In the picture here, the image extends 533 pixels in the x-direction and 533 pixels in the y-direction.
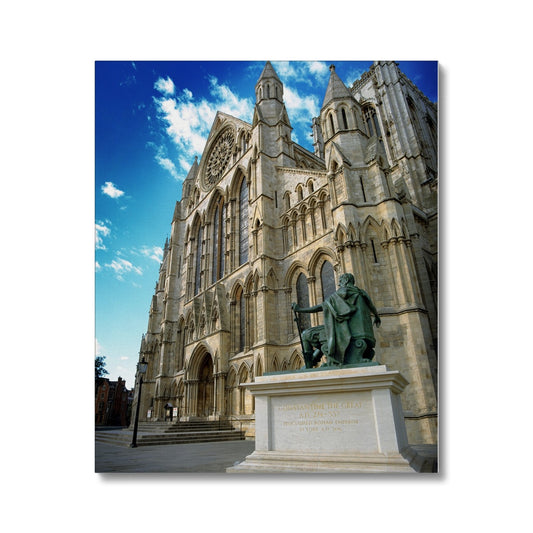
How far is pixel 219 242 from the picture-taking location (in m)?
21.3

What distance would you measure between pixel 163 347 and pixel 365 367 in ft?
66.8

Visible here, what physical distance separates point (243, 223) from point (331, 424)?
52.2 feet

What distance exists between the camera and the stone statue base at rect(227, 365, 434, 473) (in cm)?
409

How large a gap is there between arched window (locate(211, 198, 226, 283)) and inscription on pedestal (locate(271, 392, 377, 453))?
52.3 ft

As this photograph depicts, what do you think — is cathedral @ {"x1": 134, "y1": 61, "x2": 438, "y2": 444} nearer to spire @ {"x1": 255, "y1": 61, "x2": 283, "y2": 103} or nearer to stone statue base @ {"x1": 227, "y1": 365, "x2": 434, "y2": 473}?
spire @ {"x1": 255, "y1": 61, "x2": 283, "y2": 103}

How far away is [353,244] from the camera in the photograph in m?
10.2

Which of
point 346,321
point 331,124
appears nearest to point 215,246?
point 331,124

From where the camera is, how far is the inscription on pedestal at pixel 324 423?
4.20 metres

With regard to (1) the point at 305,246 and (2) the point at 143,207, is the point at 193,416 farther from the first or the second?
(2) the point at 143,207

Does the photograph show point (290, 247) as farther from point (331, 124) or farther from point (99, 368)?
point (99, 368)

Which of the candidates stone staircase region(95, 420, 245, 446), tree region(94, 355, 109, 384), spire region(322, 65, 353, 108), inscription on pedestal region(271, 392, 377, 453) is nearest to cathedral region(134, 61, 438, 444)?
spire region(322, 65, 353, 108)

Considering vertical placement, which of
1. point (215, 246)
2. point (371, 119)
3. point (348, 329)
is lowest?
point (348, 329)
